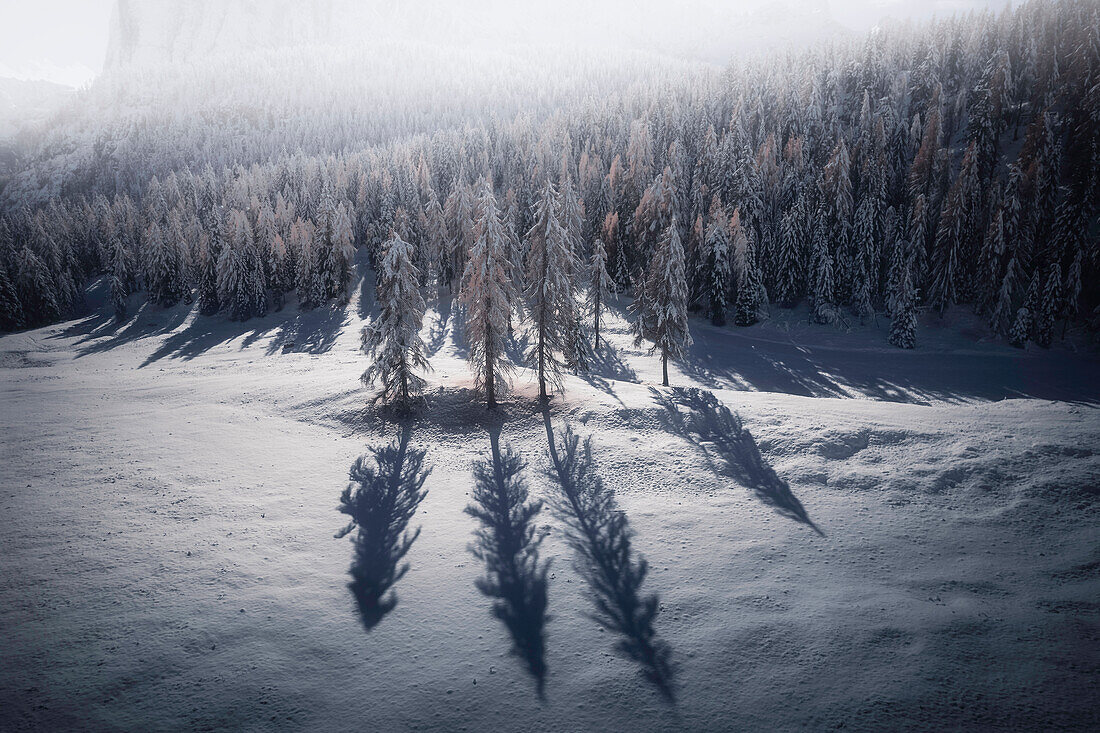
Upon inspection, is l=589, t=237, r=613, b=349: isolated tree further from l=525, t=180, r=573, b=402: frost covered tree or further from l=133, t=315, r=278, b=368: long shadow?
l=133, t=315, r=278, b=368: long shadow

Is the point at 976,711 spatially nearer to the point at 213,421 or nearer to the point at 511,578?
the point at 511,578

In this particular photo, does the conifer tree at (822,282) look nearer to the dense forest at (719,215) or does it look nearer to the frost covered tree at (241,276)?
the dense forest at (719,215)

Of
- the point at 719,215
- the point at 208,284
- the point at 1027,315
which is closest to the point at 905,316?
the point at 1027,315

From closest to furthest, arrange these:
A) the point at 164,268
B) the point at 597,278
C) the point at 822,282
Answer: the point at 597,278 < the point at 822,282 < the point at 164,268

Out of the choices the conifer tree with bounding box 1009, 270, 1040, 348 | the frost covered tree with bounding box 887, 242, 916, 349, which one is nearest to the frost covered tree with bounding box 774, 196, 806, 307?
the frost covered tree with bounding box 887, 242, 916, 349

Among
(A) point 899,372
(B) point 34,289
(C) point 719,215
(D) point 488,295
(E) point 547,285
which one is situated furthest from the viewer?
(B) point 34,289

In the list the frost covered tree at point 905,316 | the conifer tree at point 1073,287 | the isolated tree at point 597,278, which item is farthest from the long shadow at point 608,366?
the conifer tree at point 1073,287

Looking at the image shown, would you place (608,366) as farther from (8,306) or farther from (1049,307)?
(8,306)
